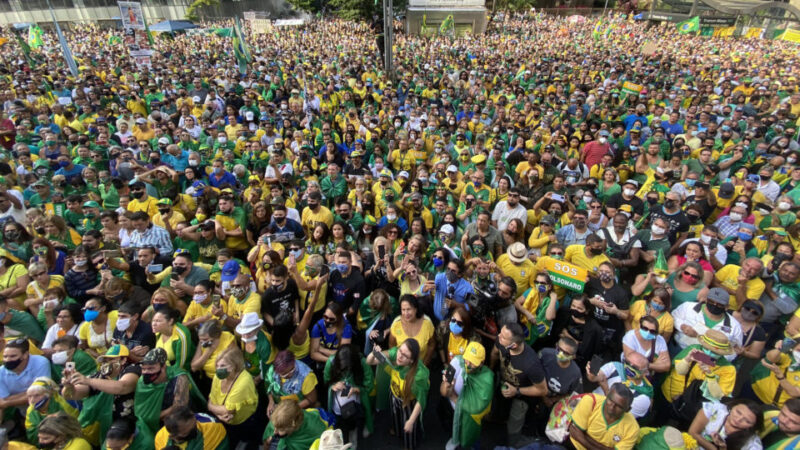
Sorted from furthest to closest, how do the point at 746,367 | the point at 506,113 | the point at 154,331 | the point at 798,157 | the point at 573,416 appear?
1. the point at 506,113
2. the point at 798,157
3. the point at 746,367
4. the point at 154,331
5. the point at 573,416

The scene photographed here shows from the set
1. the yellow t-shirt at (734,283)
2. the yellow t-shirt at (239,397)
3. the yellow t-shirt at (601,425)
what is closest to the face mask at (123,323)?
the yellow t-shirt at (239,397)

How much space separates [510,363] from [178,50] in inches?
1070

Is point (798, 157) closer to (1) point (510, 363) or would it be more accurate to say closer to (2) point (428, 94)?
(1) point (510, 363)

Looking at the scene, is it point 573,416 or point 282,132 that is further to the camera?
point 282,132

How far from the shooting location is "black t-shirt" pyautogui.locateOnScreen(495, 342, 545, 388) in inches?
141

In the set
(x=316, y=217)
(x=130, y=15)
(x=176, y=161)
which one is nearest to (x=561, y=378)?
(x=316, y=217)

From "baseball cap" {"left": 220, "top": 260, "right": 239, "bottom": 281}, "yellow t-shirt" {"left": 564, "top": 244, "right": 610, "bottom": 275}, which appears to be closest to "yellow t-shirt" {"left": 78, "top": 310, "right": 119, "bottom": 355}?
"baseball cap" {"left": 220, "top": 260, "right": 239, "bottom": 281}

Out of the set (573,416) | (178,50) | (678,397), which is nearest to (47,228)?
(573,416)

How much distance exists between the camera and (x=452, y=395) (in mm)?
→ 3742

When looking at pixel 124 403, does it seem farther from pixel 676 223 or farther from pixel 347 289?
pixel 676 223

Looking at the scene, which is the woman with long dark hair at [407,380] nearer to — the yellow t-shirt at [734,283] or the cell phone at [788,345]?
the cell phone at [788,345]

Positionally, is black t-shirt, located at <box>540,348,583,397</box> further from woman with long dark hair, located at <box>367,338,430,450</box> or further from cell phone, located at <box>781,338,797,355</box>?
cell phone, located at <box>781,338,797,355</box>

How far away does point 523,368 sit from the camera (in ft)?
11.8

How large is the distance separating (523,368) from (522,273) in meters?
1.55
